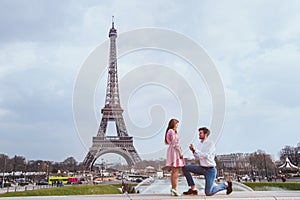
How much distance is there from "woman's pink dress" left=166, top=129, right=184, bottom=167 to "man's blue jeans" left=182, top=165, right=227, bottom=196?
0.54 feet

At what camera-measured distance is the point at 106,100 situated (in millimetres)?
47719

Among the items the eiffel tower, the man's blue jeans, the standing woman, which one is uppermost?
the eiffel tower

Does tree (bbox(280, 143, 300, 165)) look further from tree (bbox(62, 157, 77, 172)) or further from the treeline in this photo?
tree (bbox(62, 157, 77, 172))

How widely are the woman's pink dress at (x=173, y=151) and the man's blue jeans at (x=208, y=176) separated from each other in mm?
166

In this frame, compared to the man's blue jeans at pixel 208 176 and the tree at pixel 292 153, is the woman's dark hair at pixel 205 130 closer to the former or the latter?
the man's blue jeans at pixel 208 176

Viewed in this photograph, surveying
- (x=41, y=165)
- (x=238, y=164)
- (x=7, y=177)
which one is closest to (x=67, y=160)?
(x=41, y=165)

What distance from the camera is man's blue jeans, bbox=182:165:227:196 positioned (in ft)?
16.6

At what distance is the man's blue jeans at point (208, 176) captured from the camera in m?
5.05

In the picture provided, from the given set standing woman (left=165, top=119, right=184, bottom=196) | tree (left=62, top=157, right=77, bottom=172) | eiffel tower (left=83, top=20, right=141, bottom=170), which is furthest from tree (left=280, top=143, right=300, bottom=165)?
standing woman (left=165, top=119, right=184, bottom=196)

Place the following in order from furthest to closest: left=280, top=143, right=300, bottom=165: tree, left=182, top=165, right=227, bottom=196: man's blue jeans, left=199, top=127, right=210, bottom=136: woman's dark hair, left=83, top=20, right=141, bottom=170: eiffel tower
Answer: left=280, top=143, right=300, bottom=165: tree < left=83, top=20, right=141, bottom=170: eiffel tower < left=199, top=127, right=210, bottom=136: woman's dark hair < left=182, top=165, right=227, bottom=196: man's blue jeans

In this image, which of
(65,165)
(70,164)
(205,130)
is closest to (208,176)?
(205,130)

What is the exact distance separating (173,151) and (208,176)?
76 cm

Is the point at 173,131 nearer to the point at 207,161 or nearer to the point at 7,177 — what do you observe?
the point at 207,161

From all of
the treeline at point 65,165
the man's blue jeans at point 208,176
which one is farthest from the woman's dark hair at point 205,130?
the treeline at point 65,165
